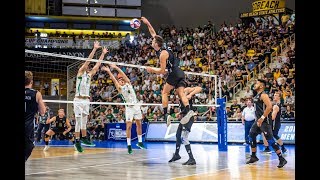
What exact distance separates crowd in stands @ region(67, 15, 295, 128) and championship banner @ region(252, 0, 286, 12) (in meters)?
1.67

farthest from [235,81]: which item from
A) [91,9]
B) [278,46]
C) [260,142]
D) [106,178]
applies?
[91,9]

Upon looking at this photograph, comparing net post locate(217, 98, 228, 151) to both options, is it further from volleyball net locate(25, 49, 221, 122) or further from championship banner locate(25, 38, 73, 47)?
championship banner locate(25, 38, 73, 47)

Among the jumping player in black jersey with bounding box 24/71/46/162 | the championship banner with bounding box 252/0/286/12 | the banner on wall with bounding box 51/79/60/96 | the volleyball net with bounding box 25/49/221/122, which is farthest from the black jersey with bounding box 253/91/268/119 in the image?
the banner on wall with bounding box 51/79/60/96

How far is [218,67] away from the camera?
22031 millimetres

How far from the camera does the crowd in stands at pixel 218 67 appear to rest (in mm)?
18516

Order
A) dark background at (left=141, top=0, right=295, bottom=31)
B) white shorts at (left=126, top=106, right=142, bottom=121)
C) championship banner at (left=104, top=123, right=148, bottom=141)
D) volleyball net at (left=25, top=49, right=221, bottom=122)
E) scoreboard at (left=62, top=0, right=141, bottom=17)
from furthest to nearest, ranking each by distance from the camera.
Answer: scoreboard at (left=62, top=0, right=141, bottom=17) < dark background at (left=141, top=0, right=295, bottom=31) < championship banner at (left=104, top=123, right=148, bottom=141) < volleyball net at (left=25, top=49, right=221, bottom=122) < white shorts at (left=126, top=106, right=142, bottom=121)

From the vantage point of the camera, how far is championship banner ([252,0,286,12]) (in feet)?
86.0

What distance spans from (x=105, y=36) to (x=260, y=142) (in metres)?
20.1

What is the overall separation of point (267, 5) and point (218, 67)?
21.7 ft

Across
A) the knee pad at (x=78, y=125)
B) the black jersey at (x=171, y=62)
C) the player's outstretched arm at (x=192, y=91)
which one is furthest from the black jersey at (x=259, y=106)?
the knee pad at (x=78, y=125)

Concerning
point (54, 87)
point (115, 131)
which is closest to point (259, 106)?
point (115, 131)

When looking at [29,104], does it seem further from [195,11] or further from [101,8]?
[101,8]
